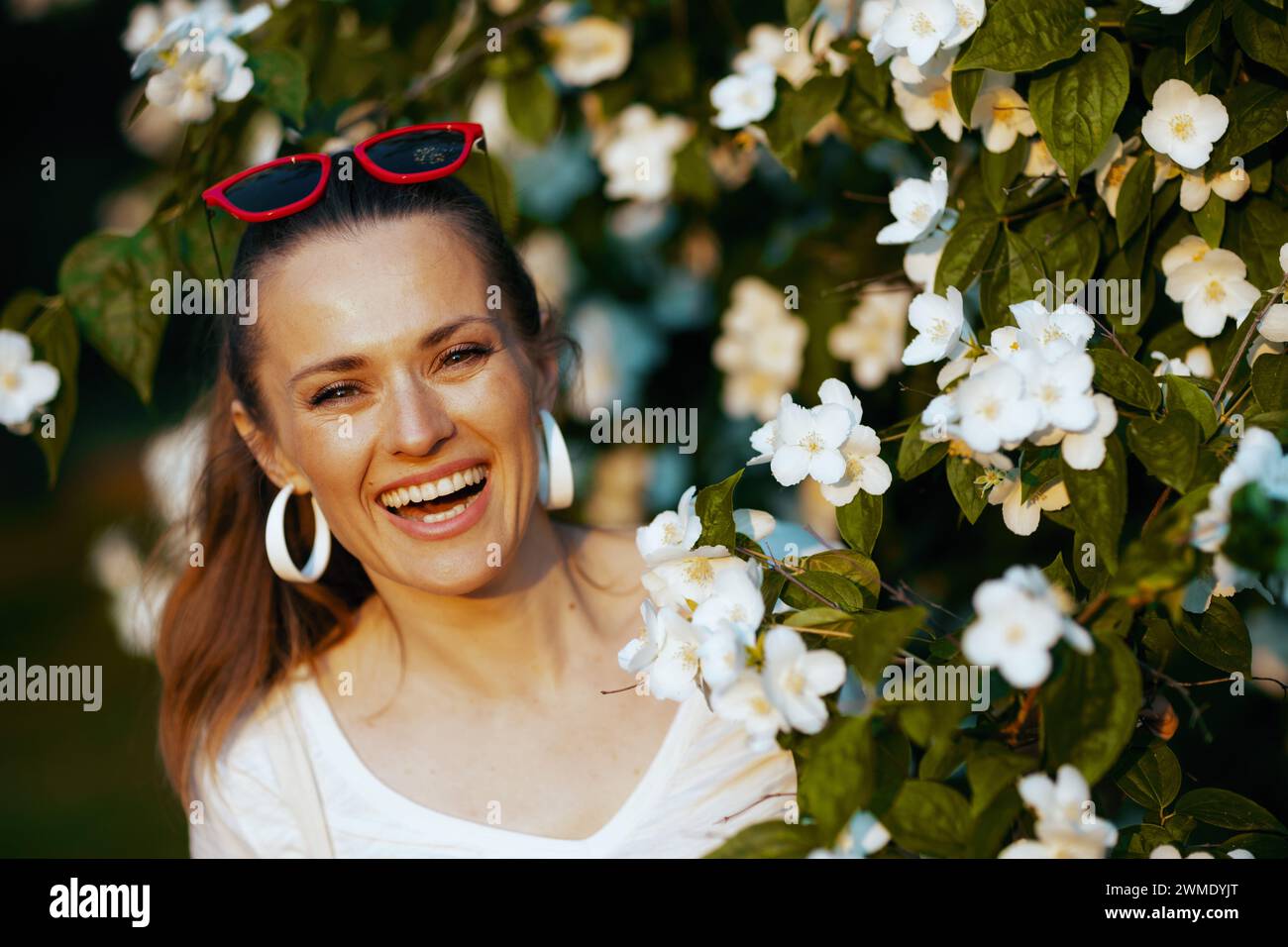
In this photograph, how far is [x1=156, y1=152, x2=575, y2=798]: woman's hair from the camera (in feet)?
6.24

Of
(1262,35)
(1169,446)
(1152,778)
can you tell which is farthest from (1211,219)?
(1152,778)

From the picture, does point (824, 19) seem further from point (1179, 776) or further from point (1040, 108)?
point (1179, 776)

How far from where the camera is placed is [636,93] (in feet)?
7.91

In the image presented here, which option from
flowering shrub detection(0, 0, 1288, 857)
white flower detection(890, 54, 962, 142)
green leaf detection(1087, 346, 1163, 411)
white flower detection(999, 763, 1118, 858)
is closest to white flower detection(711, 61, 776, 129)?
flowering shrub detection(0, 0, 1288, 857)

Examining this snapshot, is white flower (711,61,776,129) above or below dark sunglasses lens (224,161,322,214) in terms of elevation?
above

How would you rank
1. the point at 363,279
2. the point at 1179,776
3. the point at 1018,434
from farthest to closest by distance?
the point at 363,279, the point at 1179,776, the point at 1018,434

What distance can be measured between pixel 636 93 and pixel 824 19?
0.65 m

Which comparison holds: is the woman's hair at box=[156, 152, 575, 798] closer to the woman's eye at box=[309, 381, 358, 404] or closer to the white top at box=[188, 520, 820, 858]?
the white top at box=[188, 520, 820, 858]

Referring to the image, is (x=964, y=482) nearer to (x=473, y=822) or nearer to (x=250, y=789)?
(x=473, y=822)

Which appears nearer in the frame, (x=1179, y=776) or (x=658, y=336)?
(x=1179, y=776)

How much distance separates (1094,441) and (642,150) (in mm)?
1465

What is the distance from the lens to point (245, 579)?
6.89 feet

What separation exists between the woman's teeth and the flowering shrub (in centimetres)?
45

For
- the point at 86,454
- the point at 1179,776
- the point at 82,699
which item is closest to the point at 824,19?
the point at 1179,776
